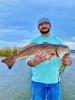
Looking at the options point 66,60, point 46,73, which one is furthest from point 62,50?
point 46,73

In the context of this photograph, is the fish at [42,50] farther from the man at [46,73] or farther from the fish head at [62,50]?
the man at [46,73]

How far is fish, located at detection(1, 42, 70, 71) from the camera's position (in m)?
5.77

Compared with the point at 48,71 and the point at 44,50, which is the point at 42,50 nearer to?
the point at 44,50

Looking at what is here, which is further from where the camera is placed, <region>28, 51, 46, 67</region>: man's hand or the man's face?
the man's face

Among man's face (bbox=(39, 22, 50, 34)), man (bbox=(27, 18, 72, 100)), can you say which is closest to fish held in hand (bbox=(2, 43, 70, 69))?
man (bbox=(27, 18, 72, 100))

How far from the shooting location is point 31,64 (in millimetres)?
5801

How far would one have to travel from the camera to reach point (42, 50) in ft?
19.0

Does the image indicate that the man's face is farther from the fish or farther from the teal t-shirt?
the teal t-shirt

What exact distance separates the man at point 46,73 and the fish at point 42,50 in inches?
4.2

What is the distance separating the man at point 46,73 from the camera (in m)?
5.94

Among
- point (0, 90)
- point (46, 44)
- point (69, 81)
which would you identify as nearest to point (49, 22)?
point (46, 44)

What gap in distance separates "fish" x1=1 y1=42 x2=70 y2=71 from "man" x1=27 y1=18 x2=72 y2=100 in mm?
106

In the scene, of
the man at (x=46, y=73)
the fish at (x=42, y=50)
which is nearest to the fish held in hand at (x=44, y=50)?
the fish at (x=42, y=50)

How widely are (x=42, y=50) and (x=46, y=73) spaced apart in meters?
0.41
